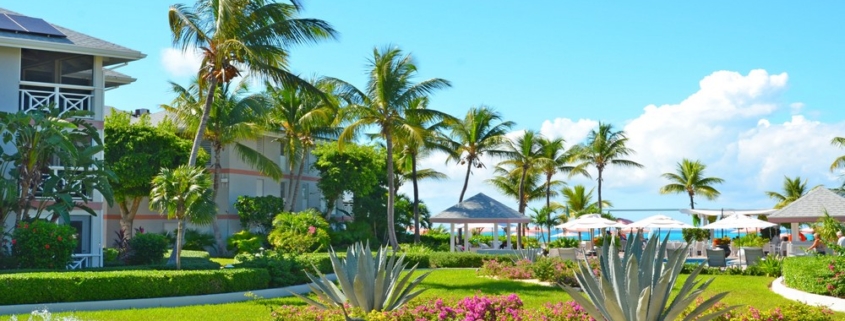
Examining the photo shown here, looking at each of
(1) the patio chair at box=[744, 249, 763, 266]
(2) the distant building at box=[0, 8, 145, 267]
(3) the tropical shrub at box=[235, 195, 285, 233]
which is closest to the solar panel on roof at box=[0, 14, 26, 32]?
(2) the distant building at box=[0, 8, 145, 267]

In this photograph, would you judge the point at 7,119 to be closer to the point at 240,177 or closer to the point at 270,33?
the point at 270,33

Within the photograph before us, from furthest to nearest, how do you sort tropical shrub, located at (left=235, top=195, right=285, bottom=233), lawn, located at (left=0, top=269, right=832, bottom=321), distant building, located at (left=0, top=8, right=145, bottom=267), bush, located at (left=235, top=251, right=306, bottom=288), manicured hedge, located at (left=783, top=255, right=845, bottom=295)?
tropical shrub, located at (left=235, top=195, right=285, bottom=233) → distant building, located at (left=0, top=8, right=145, bottom=267) → bush, located at (left=235, top=251, right=306, bottom=288) → manicured hedge, located at (left=783, top=255, right=845, bottom=295) → lawn, located at (left=0, top=269, right=832, bottom=321)

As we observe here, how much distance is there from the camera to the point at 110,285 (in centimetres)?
1784

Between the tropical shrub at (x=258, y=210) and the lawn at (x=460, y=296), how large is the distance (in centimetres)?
1513

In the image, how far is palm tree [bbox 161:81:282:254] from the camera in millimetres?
35906

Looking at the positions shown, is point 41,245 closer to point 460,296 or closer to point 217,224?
point 460,296

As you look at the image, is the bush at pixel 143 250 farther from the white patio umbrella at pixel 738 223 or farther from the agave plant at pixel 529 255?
the white patio umbrella at pixel 738 223

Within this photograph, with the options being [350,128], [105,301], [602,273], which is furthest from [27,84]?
[602,273]

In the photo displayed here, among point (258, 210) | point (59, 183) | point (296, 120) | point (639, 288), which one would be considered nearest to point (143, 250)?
point (59, 183)

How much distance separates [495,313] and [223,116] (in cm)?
2748

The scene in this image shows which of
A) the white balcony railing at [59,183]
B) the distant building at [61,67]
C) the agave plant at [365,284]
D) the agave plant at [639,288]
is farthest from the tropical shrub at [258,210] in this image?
the agave plant at [639,288]

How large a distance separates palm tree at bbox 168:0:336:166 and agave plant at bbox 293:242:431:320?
12037 mm

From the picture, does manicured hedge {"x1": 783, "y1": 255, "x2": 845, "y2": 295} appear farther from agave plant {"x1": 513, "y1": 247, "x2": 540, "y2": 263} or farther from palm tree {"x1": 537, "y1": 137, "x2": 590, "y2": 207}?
palm tree {"x1": 537, "y1": 137, "x2": 590, "y2": 207}

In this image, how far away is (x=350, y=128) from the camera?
115 ft
